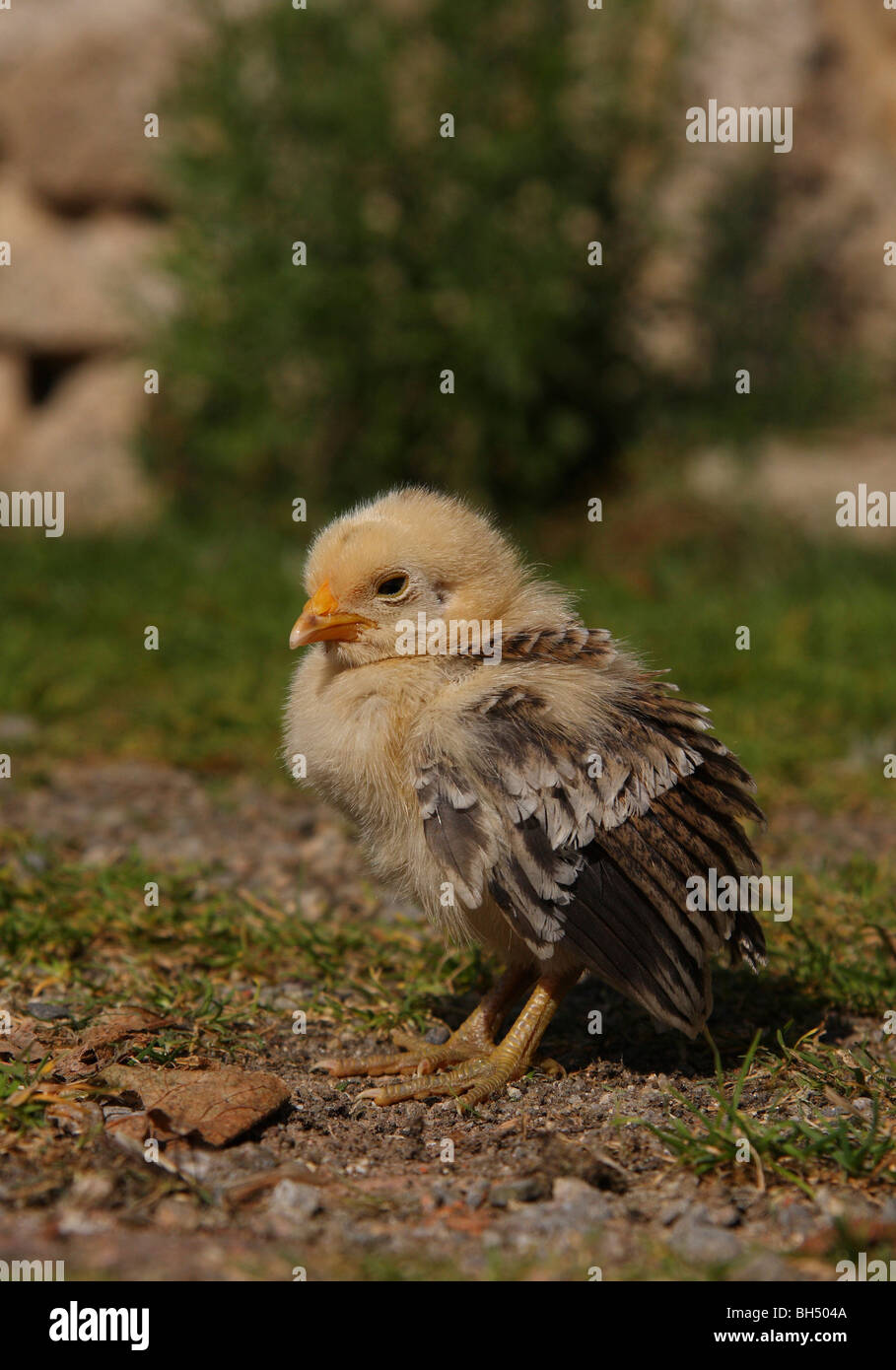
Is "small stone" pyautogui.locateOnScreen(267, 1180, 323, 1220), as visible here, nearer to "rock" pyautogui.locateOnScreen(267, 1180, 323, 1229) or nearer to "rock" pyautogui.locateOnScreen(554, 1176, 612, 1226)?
"rock" pyautogui.locateOnScreen(267, 1180, 323, 1229)

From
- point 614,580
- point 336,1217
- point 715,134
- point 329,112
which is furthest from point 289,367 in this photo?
point 336,1217

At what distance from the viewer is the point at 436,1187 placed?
2.94 meters

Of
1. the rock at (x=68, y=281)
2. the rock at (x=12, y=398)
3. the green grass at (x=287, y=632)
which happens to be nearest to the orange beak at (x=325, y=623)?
the green grass at (x=287, y=632)

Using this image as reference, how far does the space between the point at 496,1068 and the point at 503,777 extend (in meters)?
0.74

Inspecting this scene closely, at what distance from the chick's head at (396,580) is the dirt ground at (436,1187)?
1.08 m

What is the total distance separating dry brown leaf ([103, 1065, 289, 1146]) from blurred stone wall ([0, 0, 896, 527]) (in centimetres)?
883

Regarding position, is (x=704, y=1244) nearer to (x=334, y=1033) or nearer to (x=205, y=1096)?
(x=205, y=1096)

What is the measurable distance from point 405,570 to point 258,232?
7.83 meters

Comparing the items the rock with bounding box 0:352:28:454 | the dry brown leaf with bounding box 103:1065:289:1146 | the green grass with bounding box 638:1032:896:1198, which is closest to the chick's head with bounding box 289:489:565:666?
the dry brown leaf with bounding box 103:1065:289:1146

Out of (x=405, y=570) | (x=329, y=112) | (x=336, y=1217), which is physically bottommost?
(x=336, y=1217)

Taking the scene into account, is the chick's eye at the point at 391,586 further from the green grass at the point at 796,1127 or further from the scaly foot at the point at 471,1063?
the green grass at the point at 796,1127

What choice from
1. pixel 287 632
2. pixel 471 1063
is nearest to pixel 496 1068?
pixel 471 1063

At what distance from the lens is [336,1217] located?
276cm

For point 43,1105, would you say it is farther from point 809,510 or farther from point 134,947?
point 809,510
